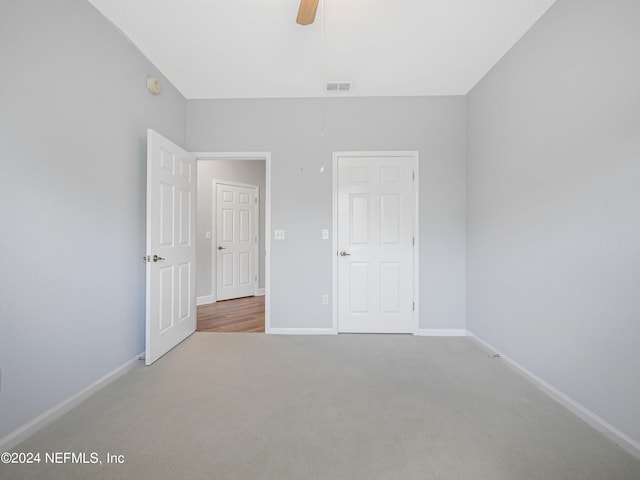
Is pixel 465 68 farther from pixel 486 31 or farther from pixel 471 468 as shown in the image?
pixel 471 468

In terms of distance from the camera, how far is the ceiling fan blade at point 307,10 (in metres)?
1.42

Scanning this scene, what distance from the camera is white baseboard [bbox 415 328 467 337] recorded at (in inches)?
110

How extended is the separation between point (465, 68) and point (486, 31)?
0.44 meters

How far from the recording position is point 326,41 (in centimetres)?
208

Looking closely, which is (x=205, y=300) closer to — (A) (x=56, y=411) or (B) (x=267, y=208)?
(B) (x=267, y=208)

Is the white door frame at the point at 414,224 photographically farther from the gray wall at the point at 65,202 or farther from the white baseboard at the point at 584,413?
the gray wall at the point at 65,202

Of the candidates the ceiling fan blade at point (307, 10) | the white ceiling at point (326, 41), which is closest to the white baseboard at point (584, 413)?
the white ceiling at point (326, 41)

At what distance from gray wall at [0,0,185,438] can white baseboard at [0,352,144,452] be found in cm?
4

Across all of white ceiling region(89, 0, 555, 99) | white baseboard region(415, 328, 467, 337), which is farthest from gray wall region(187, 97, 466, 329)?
white ceiling region(89, 0, 555, 99)

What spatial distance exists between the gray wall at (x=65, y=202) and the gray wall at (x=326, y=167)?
3.36 ft

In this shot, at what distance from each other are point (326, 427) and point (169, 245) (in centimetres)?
198

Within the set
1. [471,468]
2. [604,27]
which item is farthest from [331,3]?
[471,468]

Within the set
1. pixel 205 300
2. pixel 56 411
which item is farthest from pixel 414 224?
pixel 205 300

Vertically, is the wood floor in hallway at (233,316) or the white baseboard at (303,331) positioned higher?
the white baseboard at (303,331)
